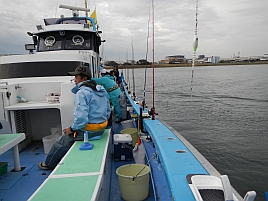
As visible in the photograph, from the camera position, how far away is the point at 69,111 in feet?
11.6

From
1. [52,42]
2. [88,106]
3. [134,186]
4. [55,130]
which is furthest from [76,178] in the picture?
[52,42]

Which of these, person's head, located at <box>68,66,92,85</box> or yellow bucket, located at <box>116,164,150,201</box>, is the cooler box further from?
person's head, located at <box>68,66,92,85</box>

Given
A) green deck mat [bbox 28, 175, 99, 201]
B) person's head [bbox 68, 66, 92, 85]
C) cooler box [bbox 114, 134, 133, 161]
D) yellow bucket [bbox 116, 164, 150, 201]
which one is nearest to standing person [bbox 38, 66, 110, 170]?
person's head [bbox 68, 66, 92, 85]

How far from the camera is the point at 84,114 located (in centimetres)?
261

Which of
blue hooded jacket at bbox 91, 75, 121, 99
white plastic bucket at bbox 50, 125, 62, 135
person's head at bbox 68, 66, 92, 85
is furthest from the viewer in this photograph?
blue hooded jacket at bbox 91, 75, 121, 99

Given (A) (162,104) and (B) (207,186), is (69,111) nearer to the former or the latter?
(B) (207,186)

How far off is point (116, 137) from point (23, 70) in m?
2.72

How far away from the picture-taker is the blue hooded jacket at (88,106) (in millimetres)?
2609

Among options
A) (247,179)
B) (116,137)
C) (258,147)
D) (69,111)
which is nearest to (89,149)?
(116,137)

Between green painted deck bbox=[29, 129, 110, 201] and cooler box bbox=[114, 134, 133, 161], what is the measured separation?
883 millimetres

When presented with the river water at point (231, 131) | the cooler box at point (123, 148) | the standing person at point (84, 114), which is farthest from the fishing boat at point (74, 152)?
the river water at point (231, 131)

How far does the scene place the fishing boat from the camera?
181cm

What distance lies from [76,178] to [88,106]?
0.99 m

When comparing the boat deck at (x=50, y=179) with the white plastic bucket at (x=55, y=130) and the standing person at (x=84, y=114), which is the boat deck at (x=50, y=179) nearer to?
the standing person at (x=84, y=114)
